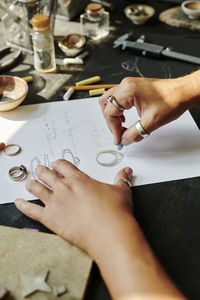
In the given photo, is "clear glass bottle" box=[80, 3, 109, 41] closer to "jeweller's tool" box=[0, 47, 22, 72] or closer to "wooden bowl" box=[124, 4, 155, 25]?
"wooden bowl" box=[124, 4, 155, 25]

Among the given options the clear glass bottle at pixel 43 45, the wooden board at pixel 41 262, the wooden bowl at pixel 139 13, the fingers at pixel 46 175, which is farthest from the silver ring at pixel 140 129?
the wooden bowl at pixel 139 13

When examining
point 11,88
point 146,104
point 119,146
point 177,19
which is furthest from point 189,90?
point 177,19

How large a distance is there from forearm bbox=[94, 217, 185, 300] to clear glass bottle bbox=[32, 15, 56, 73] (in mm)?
700

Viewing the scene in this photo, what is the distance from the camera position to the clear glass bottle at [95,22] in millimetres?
1296

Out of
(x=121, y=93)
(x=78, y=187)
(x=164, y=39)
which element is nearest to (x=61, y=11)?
(x=164, y=39)

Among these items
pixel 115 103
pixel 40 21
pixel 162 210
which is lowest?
pixel 162 210

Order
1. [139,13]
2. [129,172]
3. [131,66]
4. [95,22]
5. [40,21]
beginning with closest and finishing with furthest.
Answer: [129,172]
[40,21]
[131,66]
[95,22]
[139,13]

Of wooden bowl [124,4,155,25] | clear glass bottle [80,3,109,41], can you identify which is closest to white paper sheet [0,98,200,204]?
clear glass bottle [80,3,109,41]

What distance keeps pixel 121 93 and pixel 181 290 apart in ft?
1.62

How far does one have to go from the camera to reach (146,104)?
2.82 feet

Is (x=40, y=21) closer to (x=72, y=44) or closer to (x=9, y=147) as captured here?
(x=72, y=44)

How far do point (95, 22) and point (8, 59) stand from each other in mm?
377

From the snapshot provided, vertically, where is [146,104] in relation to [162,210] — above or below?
above

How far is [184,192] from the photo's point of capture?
0.78 metres
